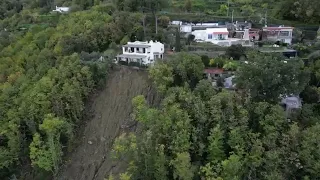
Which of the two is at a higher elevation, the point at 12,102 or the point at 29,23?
the point at 29,23

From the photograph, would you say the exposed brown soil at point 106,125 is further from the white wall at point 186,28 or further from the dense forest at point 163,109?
the white wall at point 186,28

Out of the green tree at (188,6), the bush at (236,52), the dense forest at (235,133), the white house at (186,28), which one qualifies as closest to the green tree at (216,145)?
the dense forest at (235,133)

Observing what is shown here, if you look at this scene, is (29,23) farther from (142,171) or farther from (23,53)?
(142,171)

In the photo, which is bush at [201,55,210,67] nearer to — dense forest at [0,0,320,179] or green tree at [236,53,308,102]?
dense forest at [0,0,320,179]

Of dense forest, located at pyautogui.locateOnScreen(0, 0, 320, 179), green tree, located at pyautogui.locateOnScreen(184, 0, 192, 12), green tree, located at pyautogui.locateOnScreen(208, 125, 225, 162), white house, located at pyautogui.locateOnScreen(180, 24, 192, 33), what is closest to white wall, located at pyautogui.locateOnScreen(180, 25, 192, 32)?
white house, located at pyautogui.locateOnScreen(180, 24, 192, 33)

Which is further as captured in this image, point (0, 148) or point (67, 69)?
point (67, 69)

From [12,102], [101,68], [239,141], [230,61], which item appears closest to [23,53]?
[12,102]

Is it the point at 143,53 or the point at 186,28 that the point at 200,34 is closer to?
the point at 186,28
